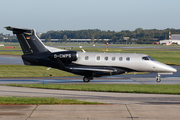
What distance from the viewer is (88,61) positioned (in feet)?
89.2

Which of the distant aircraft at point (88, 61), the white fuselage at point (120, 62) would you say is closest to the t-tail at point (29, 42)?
the distant aircraft at point (88, 61)

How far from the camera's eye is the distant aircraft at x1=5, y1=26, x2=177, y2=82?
1064 inches

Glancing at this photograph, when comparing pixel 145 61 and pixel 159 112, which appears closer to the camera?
pixel 159 112

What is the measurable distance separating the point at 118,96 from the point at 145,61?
9903mm

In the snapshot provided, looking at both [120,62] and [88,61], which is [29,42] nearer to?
[88,61]

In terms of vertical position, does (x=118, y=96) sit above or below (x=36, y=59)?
below

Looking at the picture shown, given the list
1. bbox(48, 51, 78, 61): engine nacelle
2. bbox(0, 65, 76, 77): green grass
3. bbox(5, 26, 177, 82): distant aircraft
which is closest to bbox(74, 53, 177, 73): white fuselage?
bbox(5, 26, 177, 82): distant aircraft

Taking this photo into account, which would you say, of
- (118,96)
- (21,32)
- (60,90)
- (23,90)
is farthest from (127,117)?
(21,32)

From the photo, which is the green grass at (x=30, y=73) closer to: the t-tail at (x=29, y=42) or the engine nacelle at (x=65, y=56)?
the t-tail at (x=29, y=42)

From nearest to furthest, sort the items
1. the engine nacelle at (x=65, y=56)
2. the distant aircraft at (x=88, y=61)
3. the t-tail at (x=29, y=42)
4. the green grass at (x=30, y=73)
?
the engine nacelle at (x=65, y=56) < the distant aircraft at (x=88, y=61) < the t-tail at (x=29, y=42) < the green grass at (x=30, y=73)

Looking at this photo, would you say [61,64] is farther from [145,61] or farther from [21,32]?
[145,61]

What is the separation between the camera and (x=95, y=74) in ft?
88.9

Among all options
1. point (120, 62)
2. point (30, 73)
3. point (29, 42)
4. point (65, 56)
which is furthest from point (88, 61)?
point (30, 73)

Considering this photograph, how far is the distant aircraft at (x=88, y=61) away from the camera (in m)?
27.0
